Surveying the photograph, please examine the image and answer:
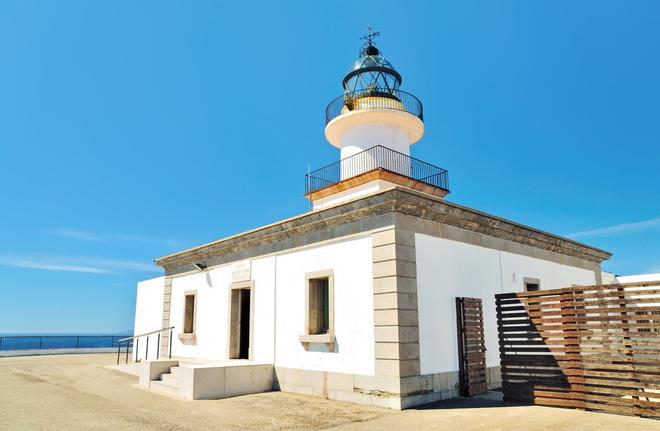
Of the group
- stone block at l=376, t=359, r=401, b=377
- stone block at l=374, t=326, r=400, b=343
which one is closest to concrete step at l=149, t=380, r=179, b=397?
stone block at l=376, t=359, r=401, b=377

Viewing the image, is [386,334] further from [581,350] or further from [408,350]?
[581,350]

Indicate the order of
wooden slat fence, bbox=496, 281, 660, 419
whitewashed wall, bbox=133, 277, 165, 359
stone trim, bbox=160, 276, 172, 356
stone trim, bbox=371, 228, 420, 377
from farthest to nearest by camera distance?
whitewashed wall, bbox=133, 277, 165, 359
stone trim, bbox=160, 276, 172, 356
stone trim, bbox=371, 228, 420, 377
wooden slat fence, bbox=496, 281, 660, 419

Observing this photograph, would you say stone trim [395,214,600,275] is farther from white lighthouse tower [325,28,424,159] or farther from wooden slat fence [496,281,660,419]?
white lighthouse tower [325,28,424,159]

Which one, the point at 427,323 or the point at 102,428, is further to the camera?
the point at 427,323

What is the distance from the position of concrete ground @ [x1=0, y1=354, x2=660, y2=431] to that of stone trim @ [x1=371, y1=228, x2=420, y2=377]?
0.83m

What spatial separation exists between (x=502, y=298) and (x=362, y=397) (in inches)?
134

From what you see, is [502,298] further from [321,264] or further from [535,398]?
[321,264]

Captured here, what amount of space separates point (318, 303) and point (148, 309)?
11.1 metres

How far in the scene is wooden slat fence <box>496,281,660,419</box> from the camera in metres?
7.17

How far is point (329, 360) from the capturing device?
9500mm

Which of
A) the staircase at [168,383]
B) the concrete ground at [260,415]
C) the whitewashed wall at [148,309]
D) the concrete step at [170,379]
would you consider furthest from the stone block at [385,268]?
the whitewashed wall at [148,309]

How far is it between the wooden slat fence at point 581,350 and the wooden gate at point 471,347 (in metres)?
0.68

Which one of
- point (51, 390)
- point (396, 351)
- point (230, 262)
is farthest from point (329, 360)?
point (51, 390)

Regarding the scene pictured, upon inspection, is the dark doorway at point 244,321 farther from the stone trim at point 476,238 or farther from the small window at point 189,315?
the stone trim at point 476,238
